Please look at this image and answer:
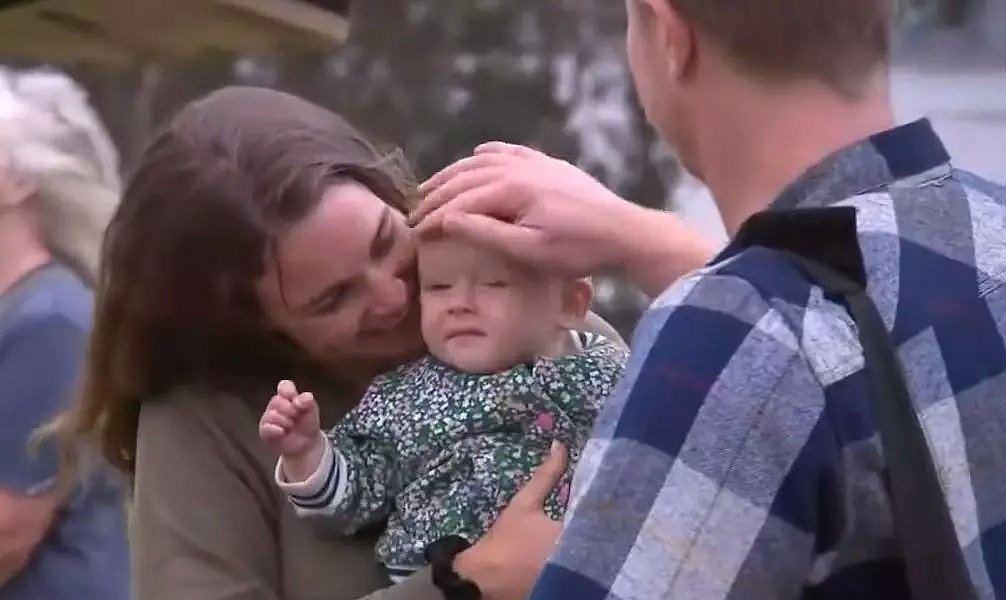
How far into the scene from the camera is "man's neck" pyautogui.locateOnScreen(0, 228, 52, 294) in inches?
80.4

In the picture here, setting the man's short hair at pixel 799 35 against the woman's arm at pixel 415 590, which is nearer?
the man's short hair at pixel 799 35

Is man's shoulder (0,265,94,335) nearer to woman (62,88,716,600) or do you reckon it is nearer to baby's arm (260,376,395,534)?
woman (62,88,716,600)

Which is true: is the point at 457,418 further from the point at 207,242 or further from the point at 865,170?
the point at 865,170

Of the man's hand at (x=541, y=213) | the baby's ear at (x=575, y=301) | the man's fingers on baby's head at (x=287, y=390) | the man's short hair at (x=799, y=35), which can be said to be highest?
the man's short hair at (x=799, y=35)

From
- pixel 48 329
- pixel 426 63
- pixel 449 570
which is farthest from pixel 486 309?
pixel 426 63

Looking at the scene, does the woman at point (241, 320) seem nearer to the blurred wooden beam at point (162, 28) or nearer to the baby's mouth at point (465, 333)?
the baby's mouth at point (465, 333)

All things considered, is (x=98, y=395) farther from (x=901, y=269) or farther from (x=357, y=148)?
(x=901, y=269)

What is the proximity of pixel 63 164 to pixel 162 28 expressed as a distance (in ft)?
3.81

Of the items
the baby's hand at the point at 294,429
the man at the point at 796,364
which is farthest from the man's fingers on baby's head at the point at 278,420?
the man at the point at 796,364

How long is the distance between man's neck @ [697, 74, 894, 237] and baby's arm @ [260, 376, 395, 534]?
524 mm

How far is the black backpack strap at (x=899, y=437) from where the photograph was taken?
29.0 inches

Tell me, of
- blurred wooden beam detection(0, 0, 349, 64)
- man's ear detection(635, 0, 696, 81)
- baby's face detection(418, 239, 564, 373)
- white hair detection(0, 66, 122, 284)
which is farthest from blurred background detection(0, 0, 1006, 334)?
man's ear detection(635, 0, 696, 81)

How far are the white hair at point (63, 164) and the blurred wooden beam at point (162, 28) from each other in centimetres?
85

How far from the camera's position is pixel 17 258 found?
206 centimetres
